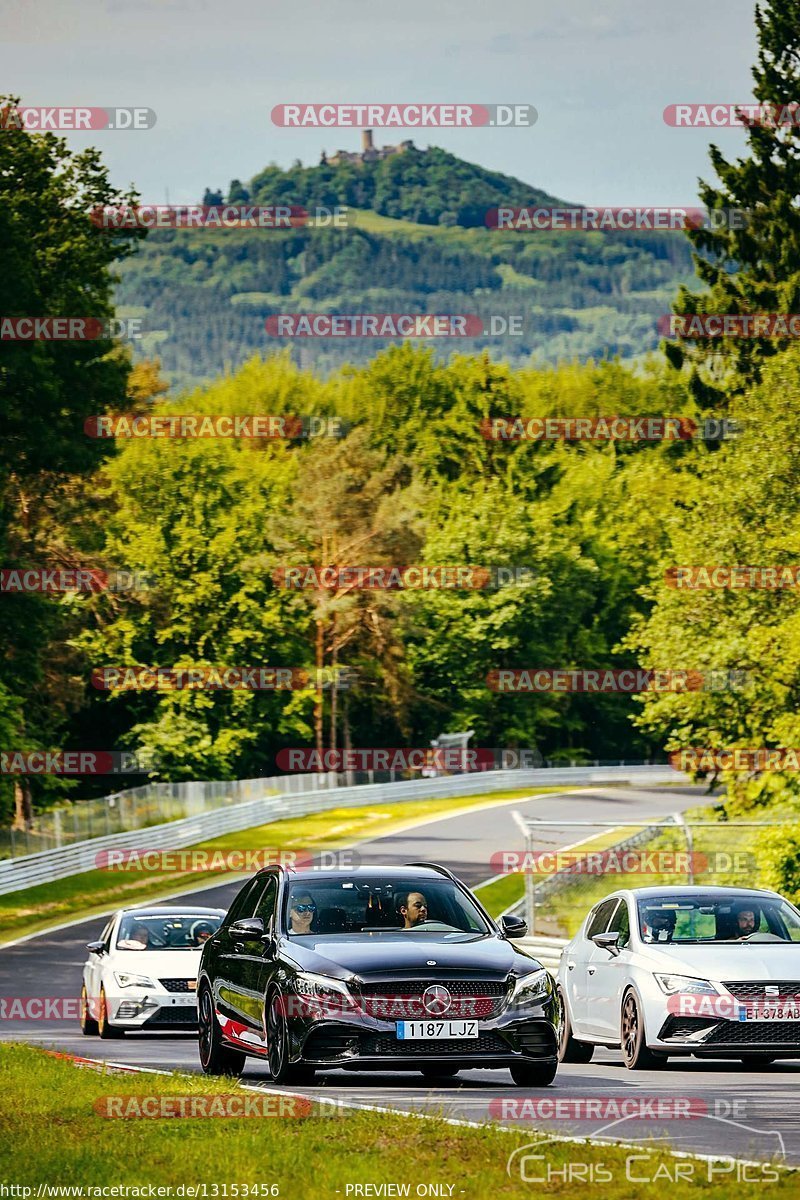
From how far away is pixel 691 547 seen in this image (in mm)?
48125

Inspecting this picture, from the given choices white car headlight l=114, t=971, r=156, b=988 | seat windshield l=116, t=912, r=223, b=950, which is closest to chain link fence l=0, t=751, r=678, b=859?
seat windshield l=116, t=912, r=223, b=950

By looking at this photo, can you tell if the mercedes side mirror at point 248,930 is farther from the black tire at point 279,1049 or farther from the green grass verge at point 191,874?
the green grass verge at point 191,874

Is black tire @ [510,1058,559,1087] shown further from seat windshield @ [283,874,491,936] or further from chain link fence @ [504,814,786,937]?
chain link fence @ [504,814,786,937]

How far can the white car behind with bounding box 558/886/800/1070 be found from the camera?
16.2 m

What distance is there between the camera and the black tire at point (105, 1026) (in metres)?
23.1

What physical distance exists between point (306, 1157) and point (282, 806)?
6298cm

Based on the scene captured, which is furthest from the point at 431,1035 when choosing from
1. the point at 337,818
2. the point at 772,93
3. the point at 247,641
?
the point at 247,641

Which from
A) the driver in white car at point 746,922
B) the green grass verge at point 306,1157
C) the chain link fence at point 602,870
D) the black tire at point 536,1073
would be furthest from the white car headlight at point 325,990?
the chain link fence at point 602,870

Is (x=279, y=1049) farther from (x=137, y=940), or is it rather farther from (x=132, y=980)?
(x=137, y=940)

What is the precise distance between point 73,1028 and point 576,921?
8.56 metres

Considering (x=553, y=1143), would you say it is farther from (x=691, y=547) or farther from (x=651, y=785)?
(x=651, y=785)

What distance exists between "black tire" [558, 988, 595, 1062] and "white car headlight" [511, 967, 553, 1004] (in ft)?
14.6

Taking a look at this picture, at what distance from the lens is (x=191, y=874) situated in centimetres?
5775

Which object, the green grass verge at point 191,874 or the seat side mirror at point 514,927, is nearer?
the seat side mirror at point 514,927
